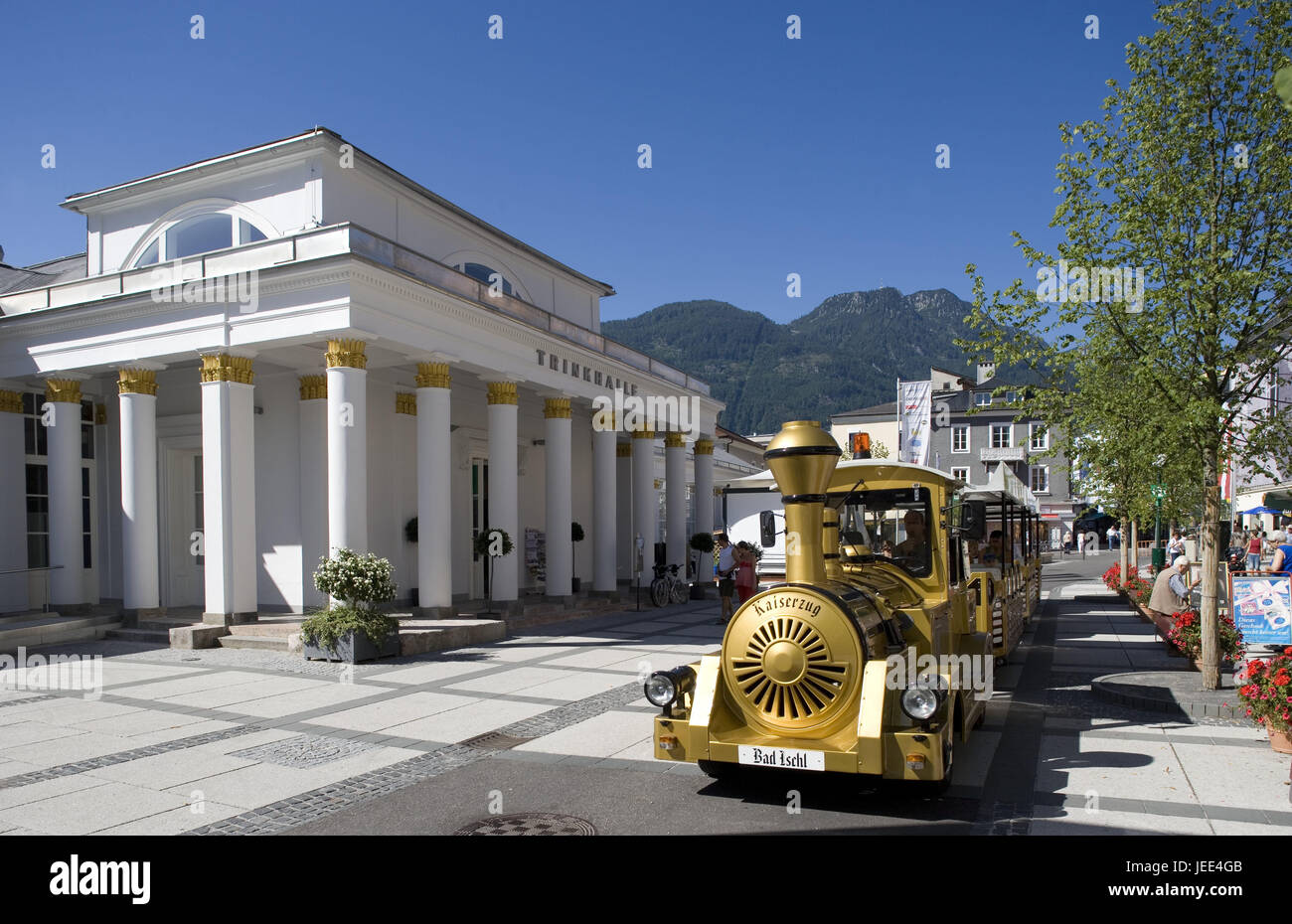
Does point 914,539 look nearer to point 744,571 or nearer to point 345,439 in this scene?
point 744,571

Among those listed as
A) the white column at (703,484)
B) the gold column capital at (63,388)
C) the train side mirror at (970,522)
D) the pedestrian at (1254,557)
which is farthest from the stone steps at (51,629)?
the pedestrian at (1254,557)

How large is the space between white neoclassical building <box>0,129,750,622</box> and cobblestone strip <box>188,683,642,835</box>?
648 cm

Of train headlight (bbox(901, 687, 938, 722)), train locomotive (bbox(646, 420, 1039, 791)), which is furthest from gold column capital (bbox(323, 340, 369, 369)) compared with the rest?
train headlight (bbox(901, 687, 938, 722))

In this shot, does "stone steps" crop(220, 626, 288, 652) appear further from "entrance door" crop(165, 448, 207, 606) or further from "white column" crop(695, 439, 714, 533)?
"white column" crop(695, 439, 714, 533)

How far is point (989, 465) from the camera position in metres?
61.2

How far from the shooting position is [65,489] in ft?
53.7

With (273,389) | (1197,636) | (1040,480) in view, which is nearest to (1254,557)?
(1197,636)

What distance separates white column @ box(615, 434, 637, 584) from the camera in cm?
2628

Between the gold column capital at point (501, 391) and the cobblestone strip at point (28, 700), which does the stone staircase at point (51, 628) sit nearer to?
the cobblestone strip at point (28, 700)

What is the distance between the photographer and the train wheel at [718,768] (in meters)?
6.16
